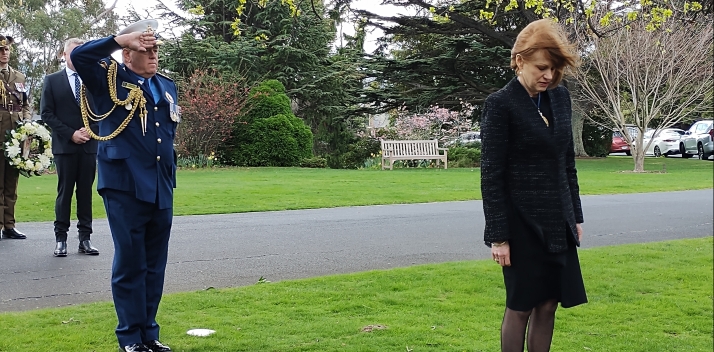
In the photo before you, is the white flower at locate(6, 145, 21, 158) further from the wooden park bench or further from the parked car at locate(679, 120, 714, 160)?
the parked car at locate(679, 120, 714, 160)

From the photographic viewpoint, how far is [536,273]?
11.4 ft

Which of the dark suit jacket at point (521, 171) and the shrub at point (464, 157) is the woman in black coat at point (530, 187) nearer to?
the dark suit jacket at point (521, 171)

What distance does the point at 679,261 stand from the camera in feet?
25.0

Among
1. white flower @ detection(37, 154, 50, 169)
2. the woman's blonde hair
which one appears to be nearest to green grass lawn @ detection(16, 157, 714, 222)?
white flower @ detection(37, 154, 50, 169)

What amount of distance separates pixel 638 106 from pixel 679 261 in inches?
678

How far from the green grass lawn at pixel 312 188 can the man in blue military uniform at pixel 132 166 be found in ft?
21.7

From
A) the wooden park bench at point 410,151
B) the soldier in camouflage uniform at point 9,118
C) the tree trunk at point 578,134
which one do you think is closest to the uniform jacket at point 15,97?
the soldier in camouflage uniform at point 9,118

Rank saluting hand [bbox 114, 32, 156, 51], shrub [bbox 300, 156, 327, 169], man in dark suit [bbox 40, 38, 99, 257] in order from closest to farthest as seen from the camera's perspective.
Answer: saluting hand [bbox 114, 32, 156, 51] < man in dark suit [bbox 40, 38, 99, 257] < shrub [bbox 300, 156, 327, 169]

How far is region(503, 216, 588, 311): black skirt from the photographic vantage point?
11.4 feet

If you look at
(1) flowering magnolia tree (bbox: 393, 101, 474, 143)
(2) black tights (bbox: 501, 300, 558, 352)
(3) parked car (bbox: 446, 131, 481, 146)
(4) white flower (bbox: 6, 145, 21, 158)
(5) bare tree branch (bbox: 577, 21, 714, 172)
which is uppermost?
(5) bare tree branch (bbox: 577, 21, 714, 172)

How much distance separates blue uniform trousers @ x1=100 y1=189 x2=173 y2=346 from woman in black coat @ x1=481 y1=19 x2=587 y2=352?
192 cm

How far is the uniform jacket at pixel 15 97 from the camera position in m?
8.39

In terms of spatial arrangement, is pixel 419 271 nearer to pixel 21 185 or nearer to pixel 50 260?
pixel 50 260

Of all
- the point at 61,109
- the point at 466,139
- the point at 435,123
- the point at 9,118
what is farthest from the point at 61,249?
the point at 466,139
